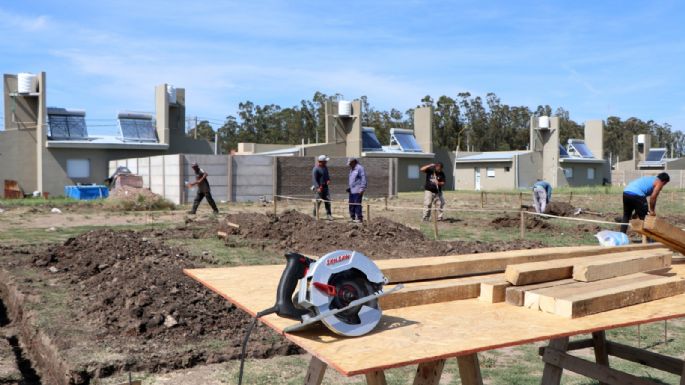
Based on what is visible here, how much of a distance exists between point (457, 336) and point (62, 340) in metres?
4.57

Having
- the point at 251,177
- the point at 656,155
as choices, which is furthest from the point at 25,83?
the point at 656,155

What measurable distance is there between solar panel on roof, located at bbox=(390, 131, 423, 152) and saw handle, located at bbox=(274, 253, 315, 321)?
3816 centimetres

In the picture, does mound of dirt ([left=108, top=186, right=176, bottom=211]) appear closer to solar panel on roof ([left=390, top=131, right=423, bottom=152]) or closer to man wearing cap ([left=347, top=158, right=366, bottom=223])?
man wearing cap ([left=347, top=158, right=366, bottom=223])

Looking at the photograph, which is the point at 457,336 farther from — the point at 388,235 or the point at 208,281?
the point at 388,235

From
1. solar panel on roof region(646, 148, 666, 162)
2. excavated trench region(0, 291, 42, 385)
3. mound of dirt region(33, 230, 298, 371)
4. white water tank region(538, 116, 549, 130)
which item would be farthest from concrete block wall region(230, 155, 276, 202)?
solar panel on roof region(646, 148, 666, 162)

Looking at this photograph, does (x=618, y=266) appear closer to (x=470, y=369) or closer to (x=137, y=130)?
(x=470, y=369)

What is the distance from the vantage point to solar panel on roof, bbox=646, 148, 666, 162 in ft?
202

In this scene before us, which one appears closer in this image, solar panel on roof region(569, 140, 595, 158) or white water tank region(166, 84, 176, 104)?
white water tank region(166, 84, 176, 104)

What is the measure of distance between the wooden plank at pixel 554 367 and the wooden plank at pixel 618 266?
60cm

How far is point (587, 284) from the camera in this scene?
10.1 ft

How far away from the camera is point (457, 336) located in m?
2.29

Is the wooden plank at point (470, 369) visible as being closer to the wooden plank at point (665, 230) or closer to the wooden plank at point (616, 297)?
the wooden plank at point (616, 297)

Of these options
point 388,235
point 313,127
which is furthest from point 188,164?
point 313,127

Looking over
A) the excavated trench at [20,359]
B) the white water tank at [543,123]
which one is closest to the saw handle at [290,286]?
the excavated trench at [20,359]
